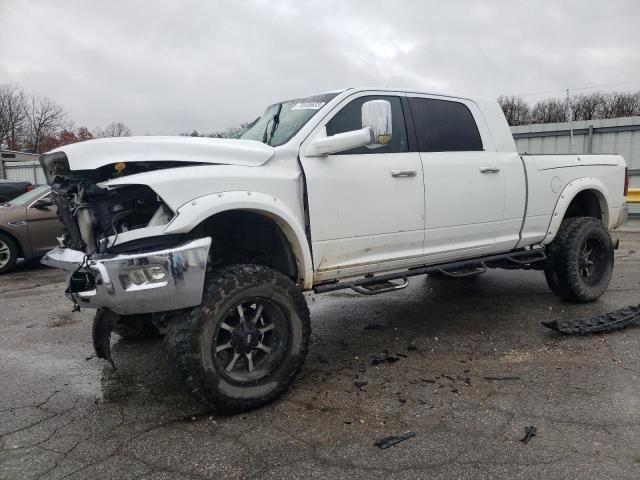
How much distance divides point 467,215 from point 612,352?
61.4 inches

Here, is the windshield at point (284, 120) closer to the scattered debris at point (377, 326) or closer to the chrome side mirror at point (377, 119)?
the chrome side mirror at point (377, 119)

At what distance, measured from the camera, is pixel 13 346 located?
486 centimetres

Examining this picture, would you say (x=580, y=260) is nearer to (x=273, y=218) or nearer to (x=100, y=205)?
(x=273, y=218)

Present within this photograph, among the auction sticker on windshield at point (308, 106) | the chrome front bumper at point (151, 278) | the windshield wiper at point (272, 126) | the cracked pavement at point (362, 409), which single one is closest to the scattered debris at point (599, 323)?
the cracked pavement at point (362, 409)

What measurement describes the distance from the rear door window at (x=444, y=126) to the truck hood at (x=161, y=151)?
148 cm

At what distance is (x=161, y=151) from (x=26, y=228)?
6.79 m

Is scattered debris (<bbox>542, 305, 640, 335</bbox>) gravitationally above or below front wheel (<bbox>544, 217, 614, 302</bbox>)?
below

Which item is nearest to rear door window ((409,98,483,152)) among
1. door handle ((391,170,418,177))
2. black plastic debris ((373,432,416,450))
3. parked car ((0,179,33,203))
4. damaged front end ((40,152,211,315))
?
door handle ((391,170,418,177))

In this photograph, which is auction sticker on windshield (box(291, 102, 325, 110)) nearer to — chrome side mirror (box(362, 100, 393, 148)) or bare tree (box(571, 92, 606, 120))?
chrome side mirror (box(362, 100, 393, 148))

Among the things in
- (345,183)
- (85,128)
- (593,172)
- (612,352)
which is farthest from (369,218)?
(85,128)

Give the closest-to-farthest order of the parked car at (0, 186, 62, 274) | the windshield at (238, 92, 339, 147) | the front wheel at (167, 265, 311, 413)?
the front wheel at (167, 265, 311, 413) → the windshield at (238, 92, 339, 147) → the parked car at (0, 186, 62, 274)

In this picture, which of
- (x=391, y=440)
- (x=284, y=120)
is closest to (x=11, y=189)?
(x=284, y=120)

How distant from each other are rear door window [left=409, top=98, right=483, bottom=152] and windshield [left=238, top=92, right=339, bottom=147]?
81cm

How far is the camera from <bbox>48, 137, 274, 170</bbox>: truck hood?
3090 millimetres
